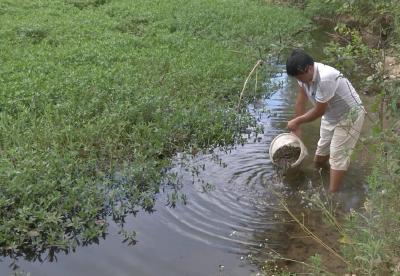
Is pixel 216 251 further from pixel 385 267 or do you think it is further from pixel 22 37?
pixel 22 37

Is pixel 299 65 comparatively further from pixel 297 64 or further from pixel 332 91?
pixel 332 91

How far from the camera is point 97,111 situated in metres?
7.80

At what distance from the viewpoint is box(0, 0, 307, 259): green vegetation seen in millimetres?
5516

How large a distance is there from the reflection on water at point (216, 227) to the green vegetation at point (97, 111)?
0.70ft

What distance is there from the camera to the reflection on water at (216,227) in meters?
5.06

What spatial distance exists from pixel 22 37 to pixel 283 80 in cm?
565

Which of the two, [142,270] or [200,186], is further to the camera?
[200,186]

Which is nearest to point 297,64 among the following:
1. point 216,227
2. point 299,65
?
point 299,65

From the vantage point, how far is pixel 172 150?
7398mm

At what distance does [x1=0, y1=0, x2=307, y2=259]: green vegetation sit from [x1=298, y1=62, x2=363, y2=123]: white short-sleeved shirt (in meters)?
1.28

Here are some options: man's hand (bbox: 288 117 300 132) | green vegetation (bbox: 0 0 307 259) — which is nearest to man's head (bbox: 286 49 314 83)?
man's hand (bbox: 288 117 300 132)

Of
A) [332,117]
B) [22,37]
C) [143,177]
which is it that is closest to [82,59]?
[22,37]

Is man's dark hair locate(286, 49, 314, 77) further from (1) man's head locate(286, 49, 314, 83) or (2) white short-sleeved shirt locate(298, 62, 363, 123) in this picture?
(2) white short-sleeved shirt locate(298, 62, 363, 123)

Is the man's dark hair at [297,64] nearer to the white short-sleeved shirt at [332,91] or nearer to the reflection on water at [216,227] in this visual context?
the white short-sleeved shirt at [332,91]
